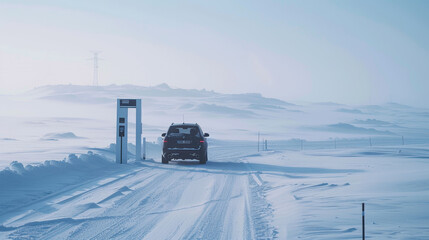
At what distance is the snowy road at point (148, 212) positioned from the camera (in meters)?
7.34

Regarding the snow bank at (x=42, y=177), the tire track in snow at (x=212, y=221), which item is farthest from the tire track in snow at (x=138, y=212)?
the snow bank at (x=42, y=177)

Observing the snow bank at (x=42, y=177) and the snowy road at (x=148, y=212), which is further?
the snow bank at (x=42, y=177)

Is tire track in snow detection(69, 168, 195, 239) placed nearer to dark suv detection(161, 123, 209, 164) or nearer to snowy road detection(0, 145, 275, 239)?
snowy road detection(0, 145, 275, 239)

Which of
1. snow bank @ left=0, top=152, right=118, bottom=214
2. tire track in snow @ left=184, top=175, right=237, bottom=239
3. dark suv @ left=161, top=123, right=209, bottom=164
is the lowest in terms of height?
tire track in snow @ left=184, top=175, right=237, bottom=239

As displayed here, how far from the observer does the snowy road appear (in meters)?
7.34

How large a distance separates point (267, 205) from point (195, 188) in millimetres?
3057

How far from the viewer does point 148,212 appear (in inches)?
359

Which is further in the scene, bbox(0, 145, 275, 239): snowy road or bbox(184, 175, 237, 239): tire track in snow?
bbox(0, 145, 275, 239): snowy road

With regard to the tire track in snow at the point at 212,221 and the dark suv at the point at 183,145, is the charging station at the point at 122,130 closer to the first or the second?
A: the dark suv at the point at 183,145

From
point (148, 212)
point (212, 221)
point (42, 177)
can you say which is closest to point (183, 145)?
point (42, 177)

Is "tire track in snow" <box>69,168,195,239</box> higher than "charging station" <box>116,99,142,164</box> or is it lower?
lower

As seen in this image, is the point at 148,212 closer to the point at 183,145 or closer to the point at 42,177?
the point at 42,177

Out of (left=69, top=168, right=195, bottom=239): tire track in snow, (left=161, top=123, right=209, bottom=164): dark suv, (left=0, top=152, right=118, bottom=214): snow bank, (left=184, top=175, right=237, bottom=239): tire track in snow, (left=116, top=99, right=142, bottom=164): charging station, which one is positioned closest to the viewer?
(left=184, top=175, right=237, bottom=239): tire track in snow

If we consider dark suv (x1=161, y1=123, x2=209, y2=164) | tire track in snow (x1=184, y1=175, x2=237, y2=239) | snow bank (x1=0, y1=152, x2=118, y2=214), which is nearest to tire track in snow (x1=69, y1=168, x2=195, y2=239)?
tire track in snow (x1=184, y1=175, x2=237, y2=239)
